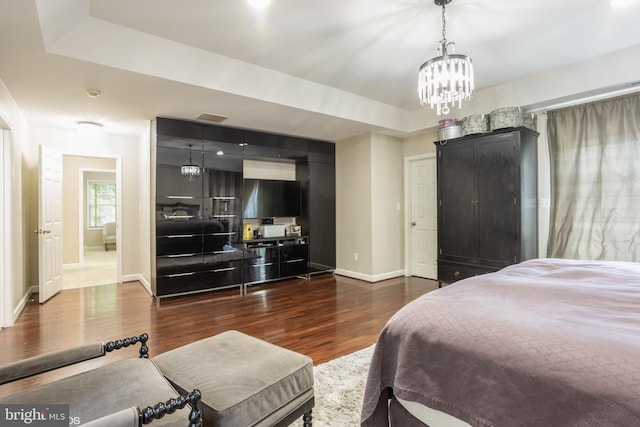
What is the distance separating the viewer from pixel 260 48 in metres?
3.20

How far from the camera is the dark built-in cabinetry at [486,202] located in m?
3.78

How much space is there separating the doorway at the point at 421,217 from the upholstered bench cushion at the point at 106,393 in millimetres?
4658

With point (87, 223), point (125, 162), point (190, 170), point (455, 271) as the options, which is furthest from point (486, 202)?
point (87, 223)

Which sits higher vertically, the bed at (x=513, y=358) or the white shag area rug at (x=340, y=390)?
the bed at (x=513, y=358)

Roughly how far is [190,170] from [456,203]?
3.63m

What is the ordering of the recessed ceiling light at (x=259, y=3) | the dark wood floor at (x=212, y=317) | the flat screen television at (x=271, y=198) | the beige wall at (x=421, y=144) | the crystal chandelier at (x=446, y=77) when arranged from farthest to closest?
the beige wall at (x=421, y=144) → the flat screen television at (x=271, y=198) → the dark wood floor at (x=212, y=317) → the recessed ceiling light at (x=259, y=3) → the crystal chandelier at (x=446, y=77)

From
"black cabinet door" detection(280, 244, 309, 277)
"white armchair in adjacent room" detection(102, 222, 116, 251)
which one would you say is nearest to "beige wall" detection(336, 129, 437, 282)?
"black cabinet door" detection(280, 244, 309, 277)

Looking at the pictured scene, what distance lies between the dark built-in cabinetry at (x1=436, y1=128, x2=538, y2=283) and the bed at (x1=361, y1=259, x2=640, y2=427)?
2.07m

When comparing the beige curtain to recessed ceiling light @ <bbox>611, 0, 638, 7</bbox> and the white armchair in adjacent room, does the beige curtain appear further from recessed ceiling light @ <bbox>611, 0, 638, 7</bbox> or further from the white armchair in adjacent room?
the white armchair in adjacent room

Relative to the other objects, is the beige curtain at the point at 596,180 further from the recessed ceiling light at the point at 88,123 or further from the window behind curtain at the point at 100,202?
the window behind curtain at the point at 100,202

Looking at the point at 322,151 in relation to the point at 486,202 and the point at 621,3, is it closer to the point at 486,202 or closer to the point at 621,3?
the point at 486,202

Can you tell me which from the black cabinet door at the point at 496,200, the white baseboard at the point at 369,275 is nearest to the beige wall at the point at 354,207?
the white baseboard at the point at 369,275

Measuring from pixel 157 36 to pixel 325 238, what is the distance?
3838 mm

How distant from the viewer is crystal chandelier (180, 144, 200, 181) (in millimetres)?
4373
